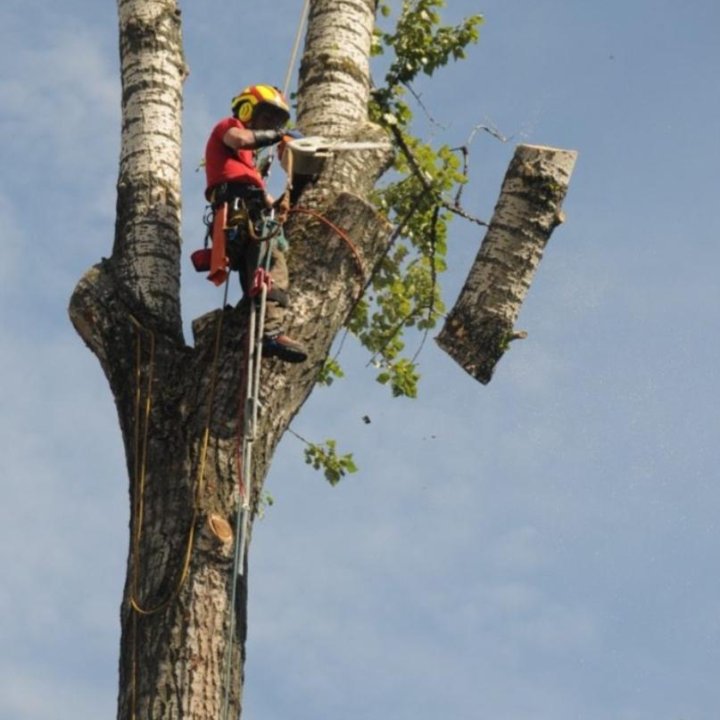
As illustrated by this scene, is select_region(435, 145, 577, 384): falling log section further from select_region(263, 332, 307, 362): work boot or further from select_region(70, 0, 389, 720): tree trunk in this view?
select_region(263, 332, 307, 362): work boot

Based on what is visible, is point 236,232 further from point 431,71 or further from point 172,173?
point 431,71

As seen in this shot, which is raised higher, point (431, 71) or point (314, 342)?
point (431, 71)

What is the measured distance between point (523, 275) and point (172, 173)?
5.61ft

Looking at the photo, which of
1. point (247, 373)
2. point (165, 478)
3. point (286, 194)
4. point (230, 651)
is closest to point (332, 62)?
point (286, 194)

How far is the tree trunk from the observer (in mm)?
5324

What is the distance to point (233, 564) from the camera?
5449 mm

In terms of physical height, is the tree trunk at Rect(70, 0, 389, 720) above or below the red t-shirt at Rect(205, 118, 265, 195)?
below

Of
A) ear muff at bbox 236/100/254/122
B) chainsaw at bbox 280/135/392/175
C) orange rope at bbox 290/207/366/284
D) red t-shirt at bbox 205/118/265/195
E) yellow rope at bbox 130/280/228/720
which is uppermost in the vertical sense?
ear muff at bbox 236/100/254/122

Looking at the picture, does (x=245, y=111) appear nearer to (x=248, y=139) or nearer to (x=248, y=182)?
(x=248, y=139)

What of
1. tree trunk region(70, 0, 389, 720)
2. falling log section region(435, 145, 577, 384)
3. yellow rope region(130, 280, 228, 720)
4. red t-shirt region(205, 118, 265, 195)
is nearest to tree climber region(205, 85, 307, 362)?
red t-shirt region(205, 118, 265, 195)

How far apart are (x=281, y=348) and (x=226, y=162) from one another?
1397mm

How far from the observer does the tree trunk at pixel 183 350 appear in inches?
210

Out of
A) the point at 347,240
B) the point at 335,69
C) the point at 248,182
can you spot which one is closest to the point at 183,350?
the point at 347,240

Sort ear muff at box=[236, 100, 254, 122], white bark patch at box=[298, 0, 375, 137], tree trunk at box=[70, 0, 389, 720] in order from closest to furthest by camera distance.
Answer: tree trunk at box=[70, 0, 389, 720] < white bark patch at box=[298, 0, 375, 137] < ear muff at box=[236, 100, 254, 122]
